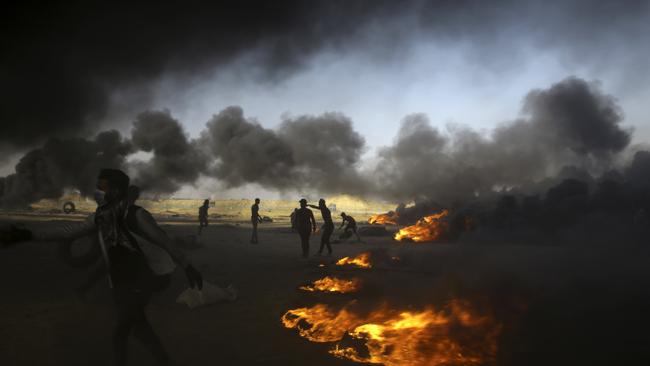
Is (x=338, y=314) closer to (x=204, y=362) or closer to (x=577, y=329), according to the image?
(x=204, y=362)

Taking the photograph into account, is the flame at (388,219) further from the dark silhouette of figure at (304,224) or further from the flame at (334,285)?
the flame at (334,285)

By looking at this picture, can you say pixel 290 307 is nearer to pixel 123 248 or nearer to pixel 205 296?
pixel 205 296

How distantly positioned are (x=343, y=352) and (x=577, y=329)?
11.8 ft

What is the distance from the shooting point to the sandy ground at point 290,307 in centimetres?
486

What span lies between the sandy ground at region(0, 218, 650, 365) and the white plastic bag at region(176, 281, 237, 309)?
0.54 feet

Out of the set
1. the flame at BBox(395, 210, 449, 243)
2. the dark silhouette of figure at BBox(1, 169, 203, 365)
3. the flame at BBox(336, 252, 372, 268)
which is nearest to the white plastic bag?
the dark silhouette of figure at BBox(1, 169, 203, 365)

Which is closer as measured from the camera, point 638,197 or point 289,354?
point 289,354

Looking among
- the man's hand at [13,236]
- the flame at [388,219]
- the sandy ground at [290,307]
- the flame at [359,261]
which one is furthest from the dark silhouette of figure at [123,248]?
the flame at [388,219]

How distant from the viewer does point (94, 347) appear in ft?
16.8

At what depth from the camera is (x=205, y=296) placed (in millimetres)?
7102

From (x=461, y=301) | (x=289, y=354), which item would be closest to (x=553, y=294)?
(x=461, y=301)

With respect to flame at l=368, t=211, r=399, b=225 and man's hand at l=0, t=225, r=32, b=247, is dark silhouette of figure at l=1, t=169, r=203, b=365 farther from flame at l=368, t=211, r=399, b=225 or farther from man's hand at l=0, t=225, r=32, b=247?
flame at l=368, t=211, r=399, b=225

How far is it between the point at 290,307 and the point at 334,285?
5.97 ft

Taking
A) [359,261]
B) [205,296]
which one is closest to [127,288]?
[205,296]
